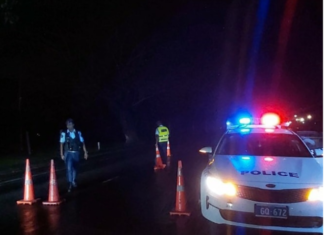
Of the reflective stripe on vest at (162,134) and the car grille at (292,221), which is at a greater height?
the reflective stripe on vest at (162,134)

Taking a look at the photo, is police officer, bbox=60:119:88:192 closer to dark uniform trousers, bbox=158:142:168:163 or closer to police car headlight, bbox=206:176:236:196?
police car headlight, bbox=206:176:236:196

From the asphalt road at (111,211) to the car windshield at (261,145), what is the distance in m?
1.28

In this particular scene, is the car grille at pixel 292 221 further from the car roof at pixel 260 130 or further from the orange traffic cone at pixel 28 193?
the orange traffic cone at pixel 28 193

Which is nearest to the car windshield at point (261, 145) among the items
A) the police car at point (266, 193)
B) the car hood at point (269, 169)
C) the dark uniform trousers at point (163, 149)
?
the car hood at point (269, 169)

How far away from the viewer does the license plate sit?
6.78m

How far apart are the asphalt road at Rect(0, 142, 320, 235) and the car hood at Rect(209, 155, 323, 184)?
0.95m

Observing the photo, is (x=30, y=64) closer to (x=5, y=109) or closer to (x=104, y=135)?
(x=5, y=109)

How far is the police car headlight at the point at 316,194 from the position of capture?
6.83m

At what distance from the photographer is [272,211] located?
22.3 feet

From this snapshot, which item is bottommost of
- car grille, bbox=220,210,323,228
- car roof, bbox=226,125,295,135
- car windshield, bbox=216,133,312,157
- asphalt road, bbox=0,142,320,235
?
asphalt road, bbox=0,142,320,235

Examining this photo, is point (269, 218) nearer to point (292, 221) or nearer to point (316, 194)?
point (292, 221)

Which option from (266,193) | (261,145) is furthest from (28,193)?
(266,193)

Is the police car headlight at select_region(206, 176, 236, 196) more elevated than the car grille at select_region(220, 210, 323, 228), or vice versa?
the police car headlight at select_region(206, 176, 236, 196)

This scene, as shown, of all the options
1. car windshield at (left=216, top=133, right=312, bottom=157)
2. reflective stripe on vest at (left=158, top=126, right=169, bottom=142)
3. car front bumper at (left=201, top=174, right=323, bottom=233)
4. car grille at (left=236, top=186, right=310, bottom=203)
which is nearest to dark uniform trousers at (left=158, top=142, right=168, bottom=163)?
reflective stripe on vest at (left=158, top=126, right=169, bottom=142)
